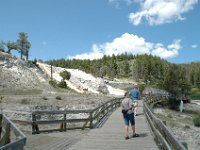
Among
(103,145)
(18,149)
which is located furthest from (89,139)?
(18,149)

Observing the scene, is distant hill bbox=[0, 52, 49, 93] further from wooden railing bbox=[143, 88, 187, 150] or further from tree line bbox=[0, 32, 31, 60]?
wooden railing bbox=[143, 88, 187, 150]

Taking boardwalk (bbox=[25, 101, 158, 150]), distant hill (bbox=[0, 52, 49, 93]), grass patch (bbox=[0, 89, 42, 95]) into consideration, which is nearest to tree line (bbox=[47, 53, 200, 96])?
grass patch (bbox=[0, 89, 42, 95])

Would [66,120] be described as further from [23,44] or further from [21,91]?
[23,44]

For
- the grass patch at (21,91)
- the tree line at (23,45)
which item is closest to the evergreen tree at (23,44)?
the tree line at (23,45)

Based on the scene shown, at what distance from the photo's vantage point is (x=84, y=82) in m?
105

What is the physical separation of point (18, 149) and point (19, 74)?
243 ft

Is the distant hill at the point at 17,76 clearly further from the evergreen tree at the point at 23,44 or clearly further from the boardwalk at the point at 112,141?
the boardwalk at the point at 112,141

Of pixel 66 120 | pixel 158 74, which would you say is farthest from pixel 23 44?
pixel 66 120

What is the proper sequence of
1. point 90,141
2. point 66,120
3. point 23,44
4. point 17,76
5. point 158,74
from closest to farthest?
point 90,141
point 66,120
point 17,76
point 23,44
point 158,74

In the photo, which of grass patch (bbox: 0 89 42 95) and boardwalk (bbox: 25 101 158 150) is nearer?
boardwalk (bbox: 25 101 158 150)

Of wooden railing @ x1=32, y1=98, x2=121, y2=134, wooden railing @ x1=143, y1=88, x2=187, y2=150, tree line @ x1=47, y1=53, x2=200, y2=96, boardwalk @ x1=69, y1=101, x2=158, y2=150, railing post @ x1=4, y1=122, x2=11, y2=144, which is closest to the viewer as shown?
wooden railing @ x1=143, y1=88, x2=187, y2=150

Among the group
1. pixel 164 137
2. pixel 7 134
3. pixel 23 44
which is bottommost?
pixel 164 137


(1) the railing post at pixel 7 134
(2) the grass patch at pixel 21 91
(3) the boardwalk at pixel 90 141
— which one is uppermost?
(2) the grass patch at pixel 21 91

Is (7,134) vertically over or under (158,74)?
under
